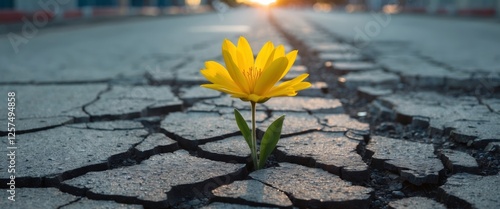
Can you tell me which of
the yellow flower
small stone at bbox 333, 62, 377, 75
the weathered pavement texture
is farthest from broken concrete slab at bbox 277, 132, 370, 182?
small stone at bbox 333, 62, 377, 75

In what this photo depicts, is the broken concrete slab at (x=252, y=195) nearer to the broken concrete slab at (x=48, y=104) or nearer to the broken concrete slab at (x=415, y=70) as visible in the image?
the broken concrete slab at (x=48, y=104)

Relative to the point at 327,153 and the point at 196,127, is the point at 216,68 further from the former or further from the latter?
the point at 196,127

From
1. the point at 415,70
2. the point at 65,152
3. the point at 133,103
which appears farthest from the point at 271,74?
the point at 415,70

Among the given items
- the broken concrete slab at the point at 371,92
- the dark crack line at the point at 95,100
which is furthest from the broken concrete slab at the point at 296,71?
the dark crack line at the point at 95,100

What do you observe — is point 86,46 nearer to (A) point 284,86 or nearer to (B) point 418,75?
(B) point 418,75

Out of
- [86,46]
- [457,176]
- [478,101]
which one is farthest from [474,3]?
[457,176]
